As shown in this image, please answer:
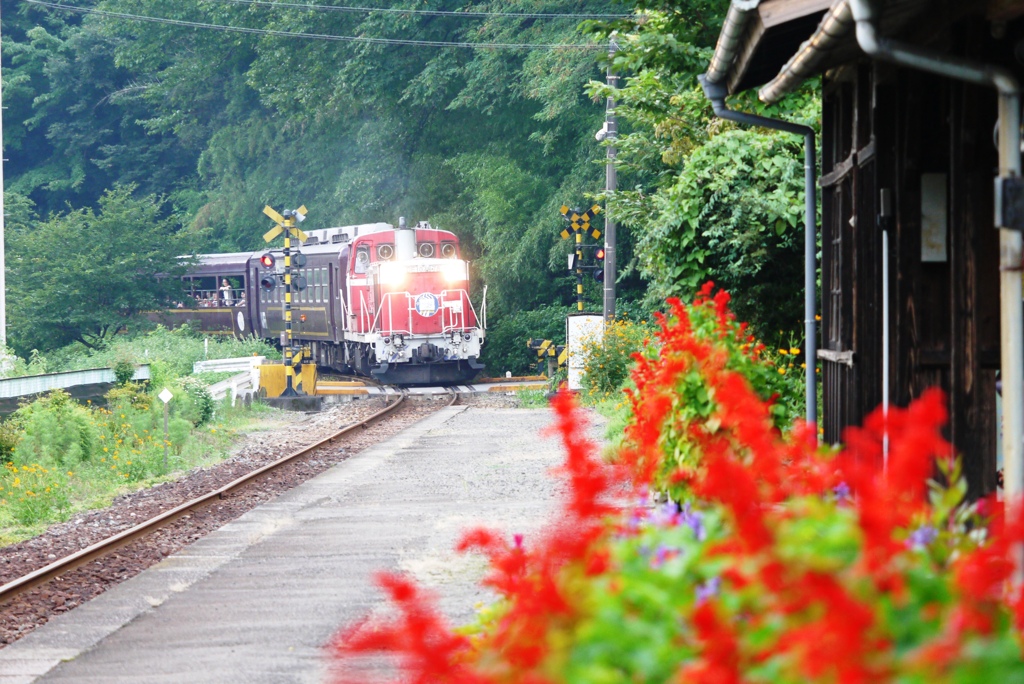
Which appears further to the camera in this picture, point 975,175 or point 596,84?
point 596,84

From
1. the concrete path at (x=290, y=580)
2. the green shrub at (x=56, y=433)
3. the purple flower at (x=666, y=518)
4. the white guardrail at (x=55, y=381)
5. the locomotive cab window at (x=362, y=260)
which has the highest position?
the locomotive cab window at (x=362, y=260)

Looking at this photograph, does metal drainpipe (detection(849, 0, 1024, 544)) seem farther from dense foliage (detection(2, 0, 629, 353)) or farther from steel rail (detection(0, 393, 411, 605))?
dense foliage (detection(2, 0, 629, 353))

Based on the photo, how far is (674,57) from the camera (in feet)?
43.5

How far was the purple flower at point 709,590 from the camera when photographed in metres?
2.77

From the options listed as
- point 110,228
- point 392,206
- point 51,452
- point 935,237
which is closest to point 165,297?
point 110,228

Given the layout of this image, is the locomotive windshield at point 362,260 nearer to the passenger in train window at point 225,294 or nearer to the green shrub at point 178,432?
the green shrub at point 178,432

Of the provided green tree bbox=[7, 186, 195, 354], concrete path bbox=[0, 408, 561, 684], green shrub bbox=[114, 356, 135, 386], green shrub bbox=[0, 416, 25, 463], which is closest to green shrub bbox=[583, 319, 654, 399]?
concrete path bbox=[0, 408, 561, 684]

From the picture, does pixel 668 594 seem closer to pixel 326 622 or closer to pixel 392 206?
pixel 326 622

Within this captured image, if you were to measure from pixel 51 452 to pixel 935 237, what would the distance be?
1427cm

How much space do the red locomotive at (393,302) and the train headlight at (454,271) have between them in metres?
0.02

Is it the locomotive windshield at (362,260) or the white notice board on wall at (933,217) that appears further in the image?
the locomotive windshield at (362,260)

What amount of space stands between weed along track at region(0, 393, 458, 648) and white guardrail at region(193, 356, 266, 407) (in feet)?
12.3

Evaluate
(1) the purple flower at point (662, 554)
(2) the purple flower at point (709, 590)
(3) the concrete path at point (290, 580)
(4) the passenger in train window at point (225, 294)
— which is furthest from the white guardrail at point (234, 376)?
(2) the purple flower at point (709, 590)

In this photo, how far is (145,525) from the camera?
12.9 metres
